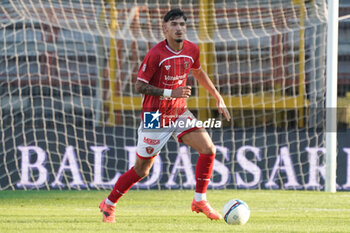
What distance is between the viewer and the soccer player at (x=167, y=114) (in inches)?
207

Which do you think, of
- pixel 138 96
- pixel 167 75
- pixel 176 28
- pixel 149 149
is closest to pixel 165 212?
pixel 149 149

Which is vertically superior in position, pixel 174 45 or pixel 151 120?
pixel 174 45

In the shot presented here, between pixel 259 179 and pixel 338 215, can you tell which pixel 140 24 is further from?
pixel 338 215

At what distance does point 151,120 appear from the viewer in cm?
525

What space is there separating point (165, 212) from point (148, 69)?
4.55 feet

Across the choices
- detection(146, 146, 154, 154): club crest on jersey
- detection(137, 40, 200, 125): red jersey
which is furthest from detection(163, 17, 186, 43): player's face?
detection(146, 146, 154, 154): club crest on jersey

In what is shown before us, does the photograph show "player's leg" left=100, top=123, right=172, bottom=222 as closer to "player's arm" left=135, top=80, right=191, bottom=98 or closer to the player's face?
"player's arm" left=135, top=80, right=191, bottom=98

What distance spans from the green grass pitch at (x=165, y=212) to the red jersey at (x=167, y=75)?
814 millimetres

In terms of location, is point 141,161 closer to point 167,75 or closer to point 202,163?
point 202,163

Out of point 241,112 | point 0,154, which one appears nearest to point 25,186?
point 0,154

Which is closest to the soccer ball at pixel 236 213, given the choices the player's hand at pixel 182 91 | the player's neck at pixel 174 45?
the player's hand at pixel 182 91

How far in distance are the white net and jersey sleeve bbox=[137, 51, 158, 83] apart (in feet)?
10.2

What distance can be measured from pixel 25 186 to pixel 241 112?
3.34m

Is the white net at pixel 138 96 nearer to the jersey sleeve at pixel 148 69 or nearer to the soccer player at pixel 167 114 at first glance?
the soccer player at pixel 167 114
